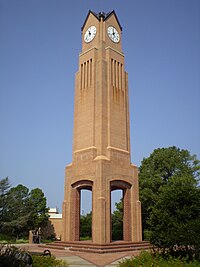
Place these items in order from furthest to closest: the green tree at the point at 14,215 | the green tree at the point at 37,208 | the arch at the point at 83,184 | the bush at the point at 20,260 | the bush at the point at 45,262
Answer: the green tree at the point at 37,208
the green tree at the point at 14,215
the arch at the point at 83,184
the bush at the point at 45,262
the bush at the point at 20,260

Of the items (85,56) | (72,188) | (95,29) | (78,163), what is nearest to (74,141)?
(78,163)

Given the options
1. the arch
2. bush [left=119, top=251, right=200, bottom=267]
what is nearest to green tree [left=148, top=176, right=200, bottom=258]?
bush [left=119, top=251, right=200, bottom=267]

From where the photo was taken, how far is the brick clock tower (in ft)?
73.7

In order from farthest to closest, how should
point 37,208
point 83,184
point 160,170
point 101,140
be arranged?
point 37,208
point 160,170
point 83,184
point 101,140

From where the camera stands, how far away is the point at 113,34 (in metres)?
28.2

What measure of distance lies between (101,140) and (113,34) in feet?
37.0

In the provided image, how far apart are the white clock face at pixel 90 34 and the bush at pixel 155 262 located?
2157 centimetres

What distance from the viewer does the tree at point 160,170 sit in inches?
1201

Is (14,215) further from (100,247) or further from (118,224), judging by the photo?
(100,247)

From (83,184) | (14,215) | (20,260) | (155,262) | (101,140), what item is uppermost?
→ (101,140)

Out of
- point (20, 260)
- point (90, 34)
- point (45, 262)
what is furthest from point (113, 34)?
point (20, 260)

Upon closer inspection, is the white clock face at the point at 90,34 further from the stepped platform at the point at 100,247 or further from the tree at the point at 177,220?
the tree at the point at 177,220

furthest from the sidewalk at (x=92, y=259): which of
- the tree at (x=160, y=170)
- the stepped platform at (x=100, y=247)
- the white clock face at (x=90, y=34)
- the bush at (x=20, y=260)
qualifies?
the white clock face at (x=90, y=34)

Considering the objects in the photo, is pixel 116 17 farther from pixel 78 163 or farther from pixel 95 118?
pixel 78 163
